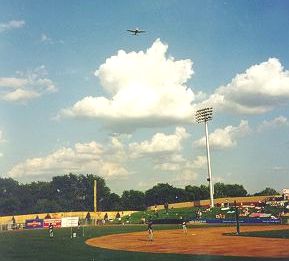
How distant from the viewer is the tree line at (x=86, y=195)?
16912 cm

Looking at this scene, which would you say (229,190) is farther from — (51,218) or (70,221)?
(70,221)

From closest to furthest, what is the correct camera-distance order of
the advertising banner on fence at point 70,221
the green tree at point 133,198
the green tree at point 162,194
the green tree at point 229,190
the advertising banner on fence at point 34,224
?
the advertising banner on fence at point 70,221 < the advertising banner on fence at point 34,224 < the green tree at point 229,190 < the green tree at point 133,198 < the green tree at point 162,194

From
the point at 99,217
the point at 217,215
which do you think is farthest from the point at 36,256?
the point at 99,217

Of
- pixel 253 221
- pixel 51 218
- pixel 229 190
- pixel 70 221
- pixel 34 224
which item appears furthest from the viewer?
pixel 229 190

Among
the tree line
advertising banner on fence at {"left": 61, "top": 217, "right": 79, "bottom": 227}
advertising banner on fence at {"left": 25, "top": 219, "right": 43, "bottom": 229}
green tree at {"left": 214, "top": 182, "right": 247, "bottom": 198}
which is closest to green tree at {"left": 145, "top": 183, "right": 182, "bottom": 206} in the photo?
the tree line

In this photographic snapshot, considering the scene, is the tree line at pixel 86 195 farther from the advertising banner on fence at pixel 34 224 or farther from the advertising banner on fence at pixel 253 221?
the advertising banner on fence at pixel 253 221

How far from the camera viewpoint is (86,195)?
7849 inches

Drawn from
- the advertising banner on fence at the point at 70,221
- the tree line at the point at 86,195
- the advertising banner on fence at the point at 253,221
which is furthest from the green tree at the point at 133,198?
the advertising banner on fence at the point at 70,221

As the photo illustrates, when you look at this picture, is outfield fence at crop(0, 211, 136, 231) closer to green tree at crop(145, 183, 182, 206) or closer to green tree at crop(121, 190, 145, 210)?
green tree at crop(121, 190, 145, 210)

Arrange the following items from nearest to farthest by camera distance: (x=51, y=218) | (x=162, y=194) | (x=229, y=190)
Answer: (x=51, y=218), (x=229, y=190), (x=162, y=194)

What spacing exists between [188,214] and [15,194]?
111321mm

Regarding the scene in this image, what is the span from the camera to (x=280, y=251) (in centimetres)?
3097

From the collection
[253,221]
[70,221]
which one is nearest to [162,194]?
[253,221]

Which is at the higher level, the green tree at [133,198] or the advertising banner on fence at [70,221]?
the green tree at [133,198]
